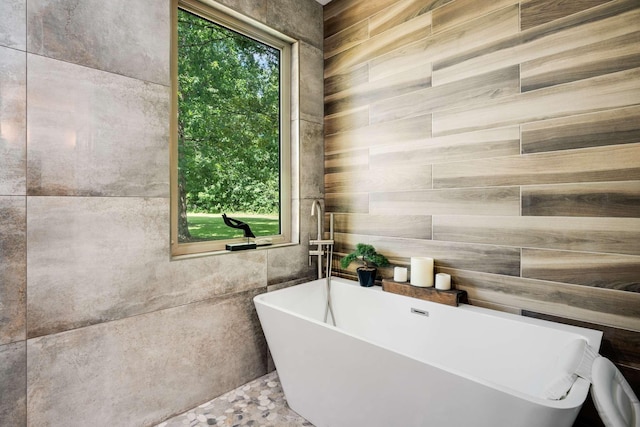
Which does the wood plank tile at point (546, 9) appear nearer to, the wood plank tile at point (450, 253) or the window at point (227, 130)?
the wood plank tile at point (450, 253)

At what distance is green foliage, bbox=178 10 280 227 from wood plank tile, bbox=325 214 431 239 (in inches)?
22.6

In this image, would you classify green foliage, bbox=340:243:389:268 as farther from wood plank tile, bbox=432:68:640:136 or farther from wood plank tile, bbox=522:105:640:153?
wood plank tile, bbox=522:105:640:153

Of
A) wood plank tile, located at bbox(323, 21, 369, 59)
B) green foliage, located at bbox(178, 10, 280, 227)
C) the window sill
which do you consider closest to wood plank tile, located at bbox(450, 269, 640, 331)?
the window sill

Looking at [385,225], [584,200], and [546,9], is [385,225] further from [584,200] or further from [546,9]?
[546,9]

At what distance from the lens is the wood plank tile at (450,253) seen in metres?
1.99

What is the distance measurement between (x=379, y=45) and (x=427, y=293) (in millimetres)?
1834

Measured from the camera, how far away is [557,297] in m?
1.83

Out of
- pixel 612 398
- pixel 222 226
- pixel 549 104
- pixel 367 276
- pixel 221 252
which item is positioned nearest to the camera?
pixel 612 398

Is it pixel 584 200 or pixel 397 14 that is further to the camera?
pixel 397 14

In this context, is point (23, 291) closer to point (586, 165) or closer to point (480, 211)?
point (480, 211)

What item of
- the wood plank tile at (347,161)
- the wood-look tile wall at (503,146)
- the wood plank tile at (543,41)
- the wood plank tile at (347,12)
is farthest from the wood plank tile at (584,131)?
the wood plank tile at (347,12)

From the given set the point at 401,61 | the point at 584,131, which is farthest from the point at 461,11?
the point at 584,131

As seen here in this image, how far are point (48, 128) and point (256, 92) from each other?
1397 millimetres

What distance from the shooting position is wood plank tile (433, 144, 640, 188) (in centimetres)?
163
